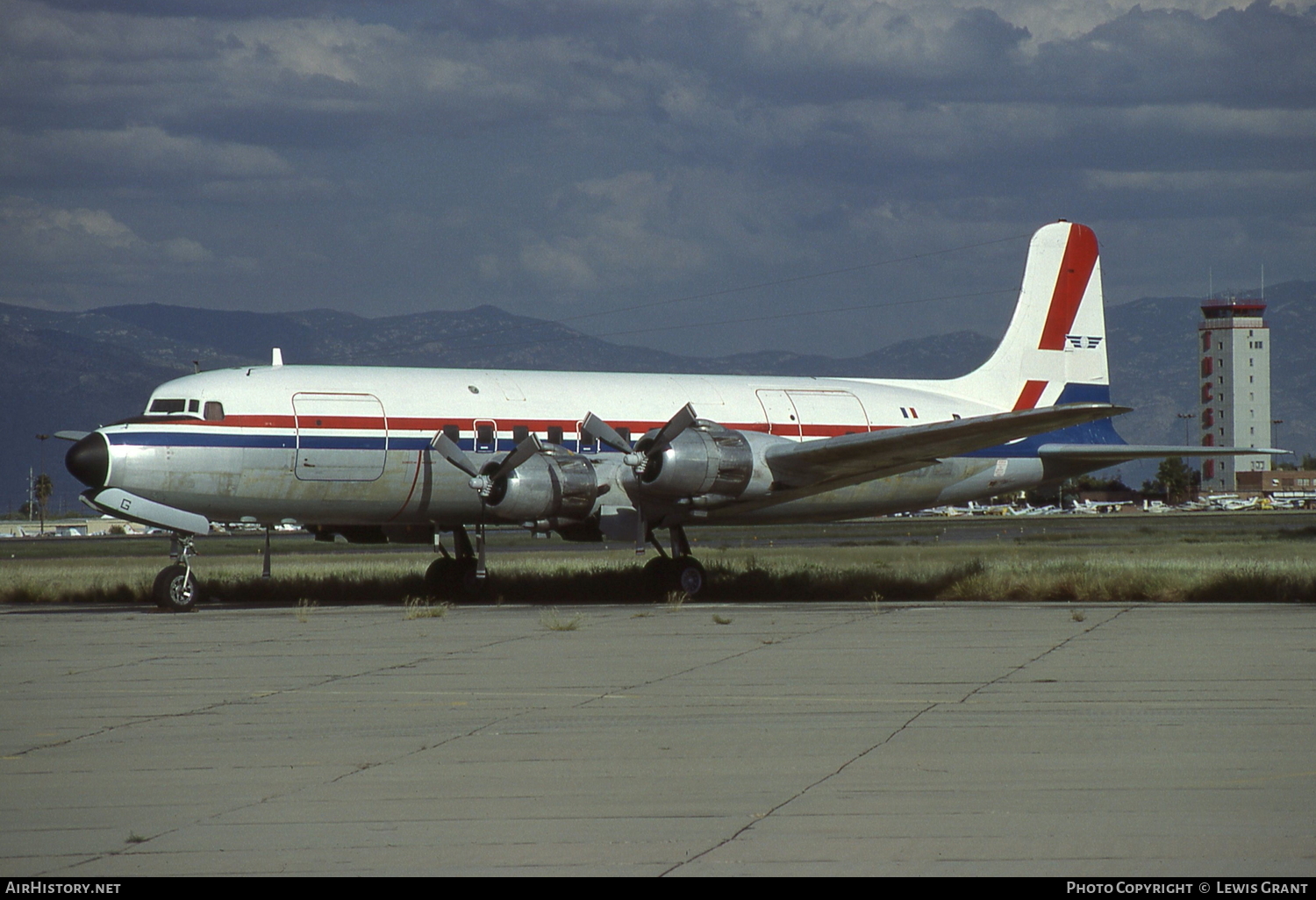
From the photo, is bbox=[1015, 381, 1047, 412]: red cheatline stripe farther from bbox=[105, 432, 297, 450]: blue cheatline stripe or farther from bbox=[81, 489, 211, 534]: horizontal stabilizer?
bbox=[81, 489, 211, 534]: horizontal stabilizer

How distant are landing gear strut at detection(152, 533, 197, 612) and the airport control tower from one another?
562ft

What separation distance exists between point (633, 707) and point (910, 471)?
16.6 m

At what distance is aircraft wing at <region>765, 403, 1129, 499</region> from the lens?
23.4 m

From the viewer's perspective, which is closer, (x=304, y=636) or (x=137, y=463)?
(x=304, y=636)

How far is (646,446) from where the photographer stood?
24.5m

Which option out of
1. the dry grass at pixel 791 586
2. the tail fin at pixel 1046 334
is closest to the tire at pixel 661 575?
the dry grass at pixel 791 586

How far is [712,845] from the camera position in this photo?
24.5ft

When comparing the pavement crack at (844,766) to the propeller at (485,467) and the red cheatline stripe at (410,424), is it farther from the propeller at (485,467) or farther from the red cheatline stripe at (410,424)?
the red cheatline stripe at (410,424)

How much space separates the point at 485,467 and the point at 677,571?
4.27 meters

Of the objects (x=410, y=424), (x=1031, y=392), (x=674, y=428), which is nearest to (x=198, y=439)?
(x=410, y=424)

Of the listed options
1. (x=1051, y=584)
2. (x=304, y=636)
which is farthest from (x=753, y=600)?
(x=304, y=636)

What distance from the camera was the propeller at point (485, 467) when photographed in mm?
23328

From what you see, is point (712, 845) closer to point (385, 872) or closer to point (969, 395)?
point (385, 872)

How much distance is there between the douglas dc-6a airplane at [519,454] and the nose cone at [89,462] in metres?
0.02
